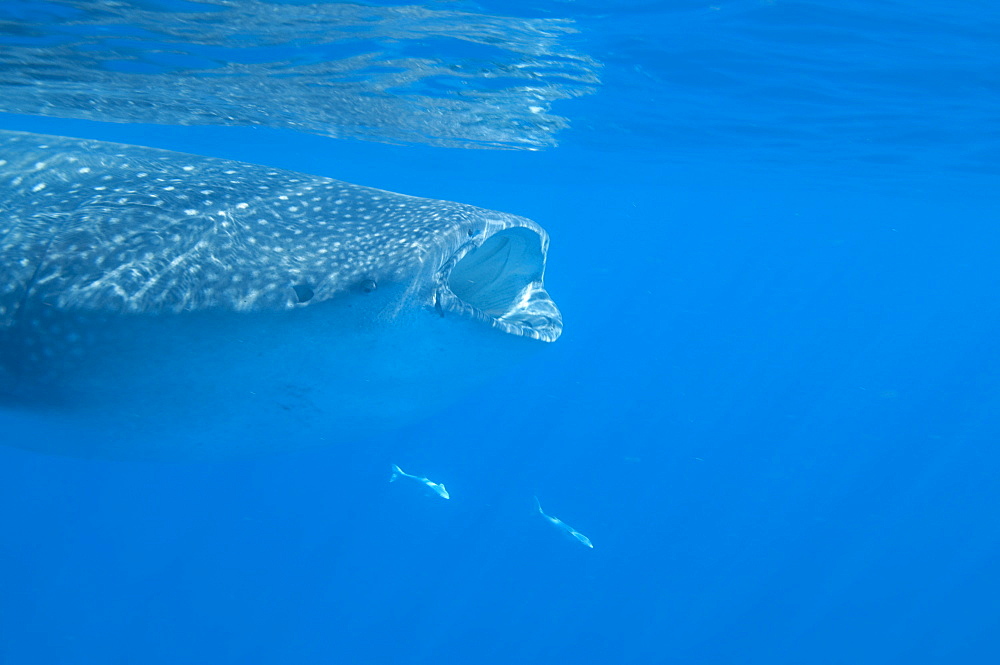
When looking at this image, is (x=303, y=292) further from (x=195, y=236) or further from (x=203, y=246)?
(x=195, y=236)

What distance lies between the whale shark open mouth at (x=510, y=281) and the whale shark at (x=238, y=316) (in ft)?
0.04

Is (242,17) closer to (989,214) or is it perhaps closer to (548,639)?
(548,639)

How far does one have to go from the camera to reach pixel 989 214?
27.1 m

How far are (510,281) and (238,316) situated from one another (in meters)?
1.53

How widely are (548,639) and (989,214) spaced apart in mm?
25016

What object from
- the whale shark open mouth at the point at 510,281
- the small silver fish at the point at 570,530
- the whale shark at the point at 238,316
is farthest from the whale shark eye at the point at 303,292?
the small silver fish at the point at 570,530

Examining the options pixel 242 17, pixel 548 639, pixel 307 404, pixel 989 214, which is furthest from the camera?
pixel 989 214

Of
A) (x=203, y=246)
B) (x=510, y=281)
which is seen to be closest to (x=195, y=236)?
(x=203, y=246)

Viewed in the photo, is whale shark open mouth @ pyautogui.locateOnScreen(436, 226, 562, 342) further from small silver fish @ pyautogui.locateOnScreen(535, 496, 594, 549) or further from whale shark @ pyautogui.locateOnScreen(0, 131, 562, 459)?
small silver fish @ pyautogui.locateOnScreen(535, 496, 594, 549)

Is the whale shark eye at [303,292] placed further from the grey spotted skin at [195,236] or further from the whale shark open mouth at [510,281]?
the whale shark open mouth at [510,281]

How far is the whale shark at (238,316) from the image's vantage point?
9.87 feet

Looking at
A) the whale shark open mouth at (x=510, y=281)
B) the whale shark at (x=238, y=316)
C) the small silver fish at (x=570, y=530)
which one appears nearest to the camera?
the whale shark at (x=238, y=316)

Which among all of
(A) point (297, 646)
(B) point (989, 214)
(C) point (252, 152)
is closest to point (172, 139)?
(C) point (252, 152)

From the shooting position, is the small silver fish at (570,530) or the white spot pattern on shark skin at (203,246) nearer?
the white spot pattern on shark skin at (203,246)
